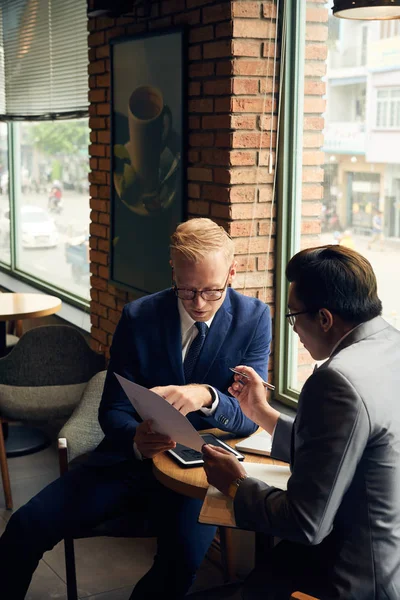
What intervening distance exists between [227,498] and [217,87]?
2029 mm

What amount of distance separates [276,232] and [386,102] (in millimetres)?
803

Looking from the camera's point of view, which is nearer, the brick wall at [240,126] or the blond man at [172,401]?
the blond man at [172,401]

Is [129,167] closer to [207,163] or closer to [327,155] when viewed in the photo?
[207,163]

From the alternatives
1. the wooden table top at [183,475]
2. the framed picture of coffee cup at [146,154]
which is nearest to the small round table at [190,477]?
the wooden table top at [183,475]

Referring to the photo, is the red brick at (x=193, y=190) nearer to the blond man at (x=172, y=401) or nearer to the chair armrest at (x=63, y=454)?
the blond man at (x=172, y=401)

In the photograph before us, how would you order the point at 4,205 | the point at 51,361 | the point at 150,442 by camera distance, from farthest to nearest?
1. the point at 4,205
2. the point at 51,361
3. the point at 150,442

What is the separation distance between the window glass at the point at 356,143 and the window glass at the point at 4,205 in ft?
14.3

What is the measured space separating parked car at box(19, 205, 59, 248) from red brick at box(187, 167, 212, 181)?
2.81 m

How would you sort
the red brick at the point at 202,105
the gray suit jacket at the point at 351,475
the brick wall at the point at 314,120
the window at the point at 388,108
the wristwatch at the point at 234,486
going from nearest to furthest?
1. the gray suit jacket at the point at 351,475
2. the wristwatch at the point at 234,486
3. the window at the point at 388,108
4. the brick wall at the point at 314,120
5. the red brick at the point at 202,105

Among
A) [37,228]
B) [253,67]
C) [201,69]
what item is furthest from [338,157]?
[37,228]

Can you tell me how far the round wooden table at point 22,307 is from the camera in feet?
15.1

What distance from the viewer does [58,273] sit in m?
6.41

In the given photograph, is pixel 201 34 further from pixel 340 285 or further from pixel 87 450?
pixel 340 285

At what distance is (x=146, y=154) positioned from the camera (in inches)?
164
